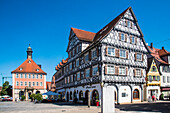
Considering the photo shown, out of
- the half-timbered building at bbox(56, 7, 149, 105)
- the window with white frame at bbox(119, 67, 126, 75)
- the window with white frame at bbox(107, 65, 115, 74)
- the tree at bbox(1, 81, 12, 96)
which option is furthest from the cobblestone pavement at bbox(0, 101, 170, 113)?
the tree at bbox(1, 81, 12, 96)

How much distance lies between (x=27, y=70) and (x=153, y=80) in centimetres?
4052

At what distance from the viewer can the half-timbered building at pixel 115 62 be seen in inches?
1091

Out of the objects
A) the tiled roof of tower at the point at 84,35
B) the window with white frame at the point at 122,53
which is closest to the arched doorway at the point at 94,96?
the window with white frame at the point at 122,53

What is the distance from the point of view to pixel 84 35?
3662 cm

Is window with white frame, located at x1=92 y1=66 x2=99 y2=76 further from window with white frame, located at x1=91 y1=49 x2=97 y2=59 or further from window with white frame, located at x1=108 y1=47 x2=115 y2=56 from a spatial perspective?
window with white frame, located at x1=108 y1=47 x2=115 y2=56

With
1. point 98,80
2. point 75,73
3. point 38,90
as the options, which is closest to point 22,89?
point 38,90

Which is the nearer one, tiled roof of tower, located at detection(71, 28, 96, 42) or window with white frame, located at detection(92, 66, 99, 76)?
window with white frame, located at detection(92, 66, 99, 76)

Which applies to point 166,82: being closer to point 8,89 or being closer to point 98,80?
point 98,80

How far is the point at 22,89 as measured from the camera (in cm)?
5972

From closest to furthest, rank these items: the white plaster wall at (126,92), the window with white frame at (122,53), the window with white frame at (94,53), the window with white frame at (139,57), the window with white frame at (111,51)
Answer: the window with white frame at (111,51), the white plaster wall at (126,92), the window with white frame at (94,53), the window with white frame at (122,53), the window with white frame at (139,57)

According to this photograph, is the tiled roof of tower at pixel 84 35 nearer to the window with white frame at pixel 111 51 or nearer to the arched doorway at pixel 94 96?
the window with white frame at pixel 111 51

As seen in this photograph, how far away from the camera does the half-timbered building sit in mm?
27703

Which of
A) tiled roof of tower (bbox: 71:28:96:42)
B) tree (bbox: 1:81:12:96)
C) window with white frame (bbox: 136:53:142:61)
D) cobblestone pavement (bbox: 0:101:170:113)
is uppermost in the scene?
tiled roof of tower (bbox: 71:28:96:42)

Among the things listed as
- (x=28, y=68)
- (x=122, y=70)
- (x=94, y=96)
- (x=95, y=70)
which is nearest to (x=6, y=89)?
(x=28, y=68)
